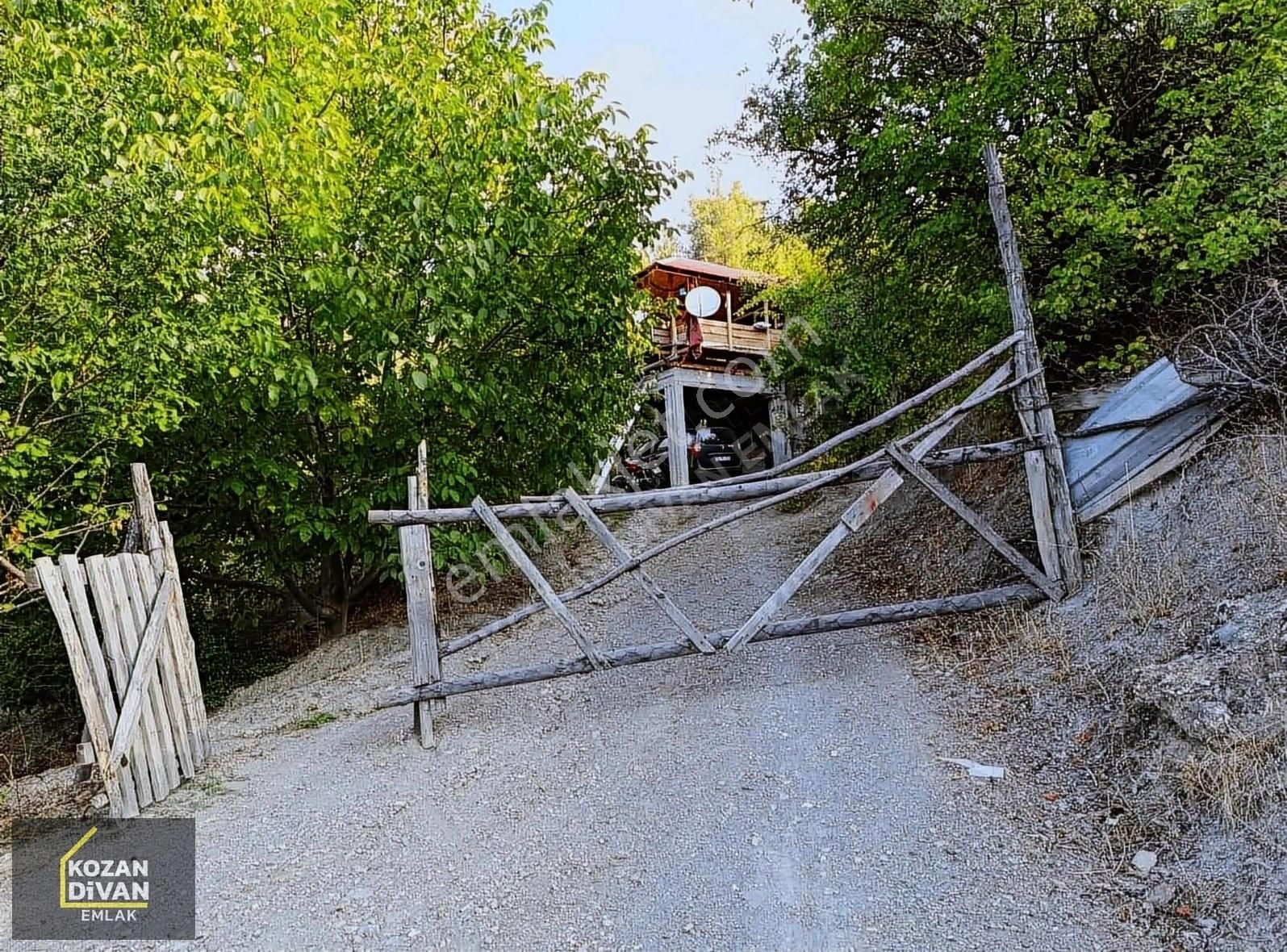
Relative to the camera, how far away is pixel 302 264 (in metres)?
4.67

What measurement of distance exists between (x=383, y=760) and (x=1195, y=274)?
6.04 meters

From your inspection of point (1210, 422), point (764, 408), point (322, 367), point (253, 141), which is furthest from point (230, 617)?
point (764, 408)

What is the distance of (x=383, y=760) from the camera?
4117mm

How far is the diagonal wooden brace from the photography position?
3.39 m

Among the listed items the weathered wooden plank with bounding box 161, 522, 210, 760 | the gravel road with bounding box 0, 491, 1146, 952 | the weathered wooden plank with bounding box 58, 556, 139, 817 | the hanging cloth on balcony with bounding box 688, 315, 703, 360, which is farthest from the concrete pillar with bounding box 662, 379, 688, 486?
the weathered wooden plank with bounding box 58, 556, 139, 817

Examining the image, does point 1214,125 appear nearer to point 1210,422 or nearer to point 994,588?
point 1210,422

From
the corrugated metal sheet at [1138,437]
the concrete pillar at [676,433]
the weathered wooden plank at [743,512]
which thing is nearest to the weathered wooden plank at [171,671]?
the weathered wooden plank at [743,512]

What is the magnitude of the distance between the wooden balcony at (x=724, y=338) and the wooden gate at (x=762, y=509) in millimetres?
9342

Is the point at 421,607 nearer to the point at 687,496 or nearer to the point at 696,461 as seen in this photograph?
the point at 687,496

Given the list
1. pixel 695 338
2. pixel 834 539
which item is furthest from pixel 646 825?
pixel 695 338

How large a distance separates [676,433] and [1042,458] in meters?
8.80

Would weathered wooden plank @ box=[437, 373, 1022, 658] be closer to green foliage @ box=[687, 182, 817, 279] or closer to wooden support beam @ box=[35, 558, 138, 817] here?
wooden support beam @ box=[35, 558, 138, 817]

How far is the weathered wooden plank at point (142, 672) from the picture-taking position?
3.40 m

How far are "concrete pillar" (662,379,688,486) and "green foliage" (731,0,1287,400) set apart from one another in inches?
243
